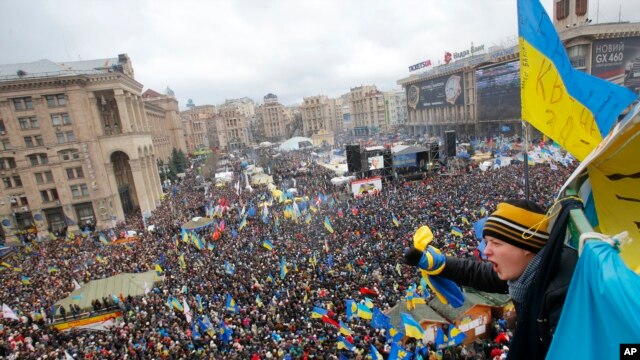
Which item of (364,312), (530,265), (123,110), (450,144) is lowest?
(364,312)

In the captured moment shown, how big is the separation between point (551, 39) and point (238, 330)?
1174cm

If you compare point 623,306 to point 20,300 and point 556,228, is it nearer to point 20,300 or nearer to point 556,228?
point 556,228

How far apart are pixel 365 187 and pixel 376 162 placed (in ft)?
10.4

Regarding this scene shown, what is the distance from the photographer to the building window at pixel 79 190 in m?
32.0

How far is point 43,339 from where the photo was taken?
12.8m

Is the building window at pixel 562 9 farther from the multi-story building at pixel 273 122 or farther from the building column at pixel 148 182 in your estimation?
the multi-story building at pixel 273 122

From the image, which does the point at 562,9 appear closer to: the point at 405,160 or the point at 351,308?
the point at 405,160

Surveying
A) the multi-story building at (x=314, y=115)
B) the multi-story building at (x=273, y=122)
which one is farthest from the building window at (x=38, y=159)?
A: the multi-story building at (x=273, y=122)

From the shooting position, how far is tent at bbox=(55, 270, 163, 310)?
1447 centimetres

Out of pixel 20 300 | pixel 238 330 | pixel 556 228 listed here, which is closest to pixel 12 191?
pixel 20 300

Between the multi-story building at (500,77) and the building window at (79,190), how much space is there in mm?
52710

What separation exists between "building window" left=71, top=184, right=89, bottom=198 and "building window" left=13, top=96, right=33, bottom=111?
26.1 ft

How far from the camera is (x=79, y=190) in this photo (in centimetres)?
3212

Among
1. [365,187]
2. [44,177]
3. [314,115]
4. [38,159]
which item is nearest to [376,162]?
[365,187]
